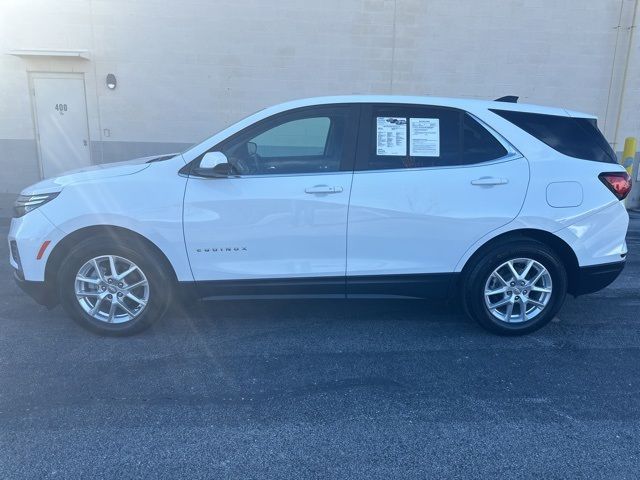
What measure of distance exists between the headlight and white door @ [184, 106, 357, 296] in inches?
41.7

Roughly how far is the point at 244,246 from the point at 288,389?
1.11m

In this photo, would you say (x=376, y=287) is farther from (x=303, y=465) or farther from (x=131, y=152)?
(x=131, y=152)

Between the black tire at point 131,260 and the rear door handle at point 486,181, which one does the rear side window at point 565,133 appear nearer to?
the rear door handle at point 486,181

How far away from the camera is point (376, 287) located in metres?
3.99

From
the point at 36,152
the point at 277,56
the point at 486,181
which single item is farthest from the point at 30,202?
the point at 36,152

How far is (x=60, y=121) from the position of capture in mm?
10164

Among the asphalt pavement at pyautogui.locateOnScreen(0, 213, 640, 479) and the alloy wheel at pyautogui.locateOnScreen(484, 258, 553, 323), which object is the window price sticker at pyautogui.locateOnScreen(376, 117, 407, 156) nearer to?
the alloy wheel at pyautogui.locateOnScreen(484, 258, 553, 323)

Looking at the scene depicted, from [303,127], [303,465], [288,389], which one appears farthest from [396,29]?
[303,465]

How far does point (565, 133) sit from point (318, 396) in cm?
282

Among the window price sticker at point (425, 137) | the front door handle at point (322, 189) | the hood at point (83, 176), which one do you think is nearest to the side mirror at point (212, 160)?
the hood at point (83, 176)

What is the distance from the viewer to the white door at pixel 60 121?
10.0m

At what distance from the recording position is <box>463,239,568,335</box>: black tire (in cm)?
398

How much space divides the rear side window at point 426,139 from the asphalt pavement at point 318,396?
4.60ft

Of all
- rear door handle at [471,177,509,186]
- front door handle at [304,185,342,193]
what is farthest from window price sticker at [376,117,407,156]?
rear door handle at [471,177,509,186]
